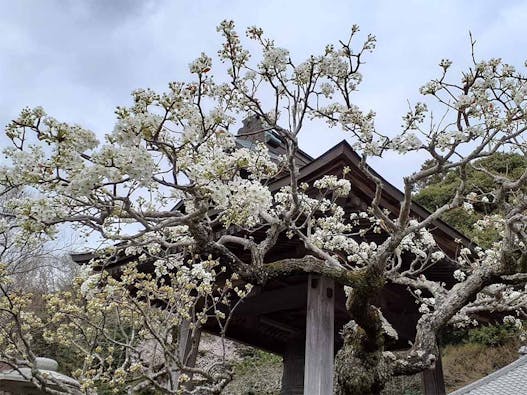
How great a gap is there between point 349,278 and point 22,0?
423 centimetres

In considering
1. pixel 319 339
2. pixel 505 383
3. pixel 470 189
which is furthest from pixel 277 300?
pixel 470 189

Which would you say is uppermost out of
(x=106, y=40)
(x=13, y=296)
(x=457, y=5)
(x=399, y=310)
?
Result: (x=106, y=40)

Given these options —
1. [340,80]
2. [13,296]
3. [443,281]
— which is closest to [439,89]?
→ [340,80]

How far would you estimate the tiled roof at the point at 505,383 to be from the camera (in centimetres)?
525

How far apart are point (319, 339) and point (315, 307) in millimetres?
272

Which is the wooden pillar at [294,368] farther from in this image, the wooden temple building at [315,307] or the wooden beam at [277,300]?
the wooden beam at [277,300]

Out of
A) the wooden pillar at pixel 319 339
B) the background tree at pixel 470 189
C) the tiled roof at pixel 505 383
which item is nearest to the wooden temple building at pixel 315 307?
the wooden pillar at pixel 319 339

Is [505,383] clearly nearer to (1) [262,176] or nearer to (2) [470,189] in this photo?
(1) [262,176]

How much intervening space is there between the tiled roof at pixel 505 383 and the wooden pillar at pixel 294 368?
7.41ft

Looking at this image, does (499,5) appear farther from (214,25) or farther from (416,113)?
(214,25)

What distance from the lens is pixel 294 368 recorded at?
7.23 metres

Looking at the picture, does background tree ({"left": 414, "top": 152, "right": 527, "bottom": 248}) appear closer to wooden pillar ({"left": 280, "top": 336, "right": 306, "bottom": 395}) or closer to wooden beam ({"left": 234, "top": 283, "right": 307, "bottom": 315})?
wooden pillar ({"left": 280, "top": 336, "right": 306, "bottom": 395})

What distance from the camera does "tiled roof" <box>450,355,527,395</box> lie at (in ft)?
17.2

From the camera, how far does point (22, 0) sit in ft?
15.8
